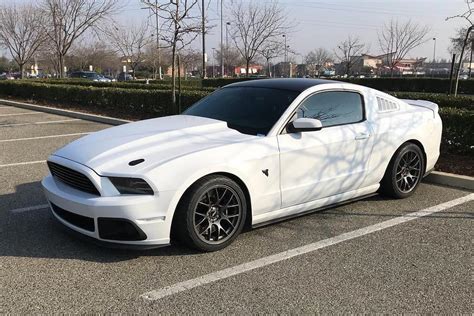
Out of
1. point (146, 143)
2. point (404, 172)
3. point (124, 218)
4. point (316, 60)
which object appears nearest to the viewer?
point (124, 218)

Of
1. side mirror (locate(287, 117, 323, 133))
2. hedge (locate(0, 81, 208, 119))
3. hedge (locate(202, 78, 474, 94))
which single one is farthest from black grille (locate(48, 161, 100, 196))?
hedge (locate(202, 78, 474, 94))

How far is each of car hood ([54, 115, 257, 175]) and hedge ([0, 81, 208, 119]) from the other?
7327 millimetres

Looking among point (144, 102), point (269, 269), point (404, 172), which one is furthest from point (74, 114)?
point (269, 269)

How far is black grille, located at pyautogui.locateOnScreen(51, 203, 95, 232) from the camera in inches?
146

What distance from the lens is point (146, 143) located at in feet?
13.4

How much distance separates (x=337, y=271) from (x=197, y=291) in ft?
3.68

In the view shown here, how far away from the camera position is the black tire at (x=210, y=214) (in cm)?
377

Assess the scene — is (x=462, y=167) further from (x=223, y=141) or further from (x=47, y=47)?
(x=47, y=47)

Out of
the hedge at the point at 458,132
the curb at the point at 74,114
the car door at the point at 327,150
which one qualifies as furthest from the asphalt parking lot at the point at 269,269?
the curb at the point at 74,114

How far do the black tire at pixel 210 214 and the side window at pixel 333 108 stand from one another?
1.13 metres

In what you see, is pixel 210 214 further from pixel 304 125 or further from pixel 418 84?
pixel 418 84

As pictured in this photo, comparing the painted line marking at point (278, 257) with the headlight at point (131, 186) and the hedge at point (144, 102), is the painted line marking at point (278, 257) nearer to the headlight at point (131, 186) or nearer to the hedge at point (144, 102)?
the headlight at point (131, 186)

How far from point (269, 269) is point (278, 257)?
0.25 m

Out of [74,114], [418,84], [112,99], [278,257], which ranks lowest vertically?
[278,257]
